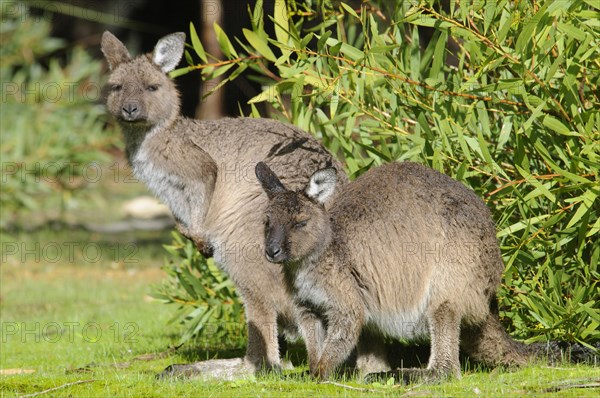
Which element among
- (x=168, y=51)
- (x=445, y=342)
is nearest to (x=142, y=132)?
(x=168, y=51)

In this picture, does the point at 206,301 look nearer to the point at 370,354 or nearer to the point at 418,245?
the point at 370,354

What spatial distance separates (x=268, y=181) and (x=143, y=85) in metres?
1.53

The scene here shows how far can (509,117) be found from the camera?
588cm

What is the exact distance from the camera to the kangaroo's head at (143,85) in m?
6.32

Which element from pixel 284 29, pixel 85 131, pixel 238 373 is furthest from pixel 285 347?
pixel 85 131

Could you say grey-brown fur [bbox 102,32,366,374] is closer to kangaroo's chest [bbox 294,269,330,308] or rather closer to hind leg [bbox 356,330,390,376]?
kangaroo's chest [bbox 294,269,330,308]

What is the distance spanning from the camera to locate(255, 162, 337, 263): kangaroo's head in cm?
520

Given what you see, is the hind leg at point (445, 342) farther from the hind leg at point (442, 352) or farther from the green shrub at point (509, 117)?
the green shrub at point (509, 117)

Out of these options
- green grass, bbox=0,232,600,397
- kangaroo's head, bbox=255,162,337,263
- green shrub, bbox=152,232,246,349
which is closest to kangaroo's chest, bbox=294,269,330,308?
kangaroo's head, bbox=255,162,337,263

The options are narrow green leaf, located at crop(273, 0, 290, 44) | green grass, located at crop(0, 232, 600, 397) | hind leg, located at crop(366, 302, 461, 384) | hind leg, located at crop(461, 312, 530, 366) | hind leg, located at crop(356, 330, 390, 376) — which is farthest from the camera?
narrow green leaf, located at crop(273, 0, 290, 44)

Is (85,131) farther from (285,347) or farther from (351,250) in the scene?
(351,250)

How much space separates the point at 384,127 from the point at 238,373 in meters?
1.97

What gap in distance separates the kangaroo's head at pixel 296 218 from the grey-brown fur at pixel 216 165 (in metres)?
0.41

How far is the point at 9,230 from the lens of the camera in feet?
44.9
